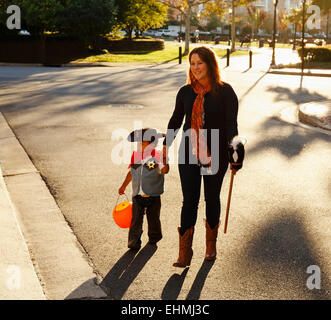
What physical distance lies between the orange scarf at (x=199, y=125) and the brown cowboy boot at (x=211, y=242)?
67 cm

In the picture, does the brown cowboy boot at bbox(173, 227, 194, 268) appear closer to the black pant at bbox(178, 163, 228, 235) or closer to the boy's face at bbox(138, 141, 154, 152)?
the black pant at bbox(178, 163, 228, 235)

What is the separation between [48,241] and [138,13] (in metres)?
44.7

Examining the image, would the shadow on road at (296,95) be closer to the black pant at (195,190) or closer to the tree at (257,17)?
the black pant at (195,190)

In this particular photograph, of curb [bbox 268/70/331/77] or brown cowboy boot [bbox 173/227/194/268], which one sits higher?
curb [bbox 268/70/331/77]

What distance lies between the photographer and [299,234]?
545 cm

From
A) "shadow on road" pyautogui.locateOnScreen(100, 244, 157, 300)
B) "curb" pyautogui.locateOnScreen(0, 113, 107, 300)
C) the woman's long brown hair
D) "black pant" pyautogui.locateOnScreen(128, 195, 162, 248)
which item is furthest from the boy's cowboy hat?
"curb" pyautogui.locateOnScreen(0, 113, 107, 300)

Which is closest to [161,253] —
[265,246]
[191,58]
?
[265,246]

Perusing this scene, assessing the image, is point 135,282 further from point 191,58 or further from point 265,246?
point 191,58

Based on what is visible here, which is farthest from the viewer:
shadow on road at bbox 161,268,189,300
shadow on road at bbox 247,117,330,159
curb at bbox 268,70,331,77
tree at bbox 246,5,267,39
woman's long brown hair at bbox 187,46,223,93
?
tree at bbox 246,5,267,39

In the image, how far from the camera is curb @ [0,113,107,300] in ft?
13.7

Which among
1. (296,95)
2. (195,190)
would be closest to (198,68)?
(195,190)

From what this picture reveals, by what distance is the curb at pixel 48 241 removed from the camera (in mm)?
4176

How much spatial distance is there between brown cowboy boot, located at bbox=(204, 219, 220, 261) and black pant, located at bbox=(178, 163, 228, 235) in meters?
0.04

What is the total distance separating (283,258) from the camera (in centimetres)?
483
